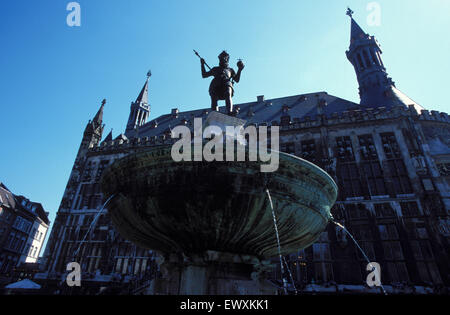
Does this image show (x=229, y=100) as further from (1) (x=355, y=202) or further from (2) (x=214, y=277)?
(1) (x=355, y=202)

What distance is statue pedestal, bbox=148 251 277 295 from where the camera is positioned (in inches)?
125

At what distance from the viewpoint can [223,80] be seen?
17.8 ft

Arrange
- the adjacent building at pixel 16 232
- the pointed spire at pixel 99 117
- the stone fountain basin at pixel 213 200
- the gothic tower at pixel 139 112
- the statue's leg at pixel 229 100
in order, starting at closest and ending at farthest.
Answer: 1. the stone fountain basin at pixel 213 200
2. the statue's leg at pixel 229 100
3. the pointed spire at pixel 99 117
4. the gothic tower at pixel 139 112
5. the adjacent building at pixel 16 232

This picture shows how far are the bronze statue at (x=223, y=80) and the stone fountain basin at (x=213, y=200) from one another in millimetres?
2520

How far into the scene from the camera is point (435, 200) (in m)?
13.0

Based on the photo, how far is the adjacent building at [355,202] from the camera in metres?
12.5

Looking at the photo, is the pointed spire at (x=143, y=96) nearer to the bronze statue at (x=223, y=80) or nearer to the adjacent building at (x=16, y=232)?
the adjacent building at (x=16, y=232)

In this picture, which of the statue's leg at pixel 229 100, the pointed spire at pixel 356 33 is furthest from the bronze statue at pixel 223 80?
the pointed spire at pixel 356 33

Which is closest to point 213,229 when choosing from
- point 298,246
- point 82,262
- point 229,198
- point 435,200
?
point 229,198

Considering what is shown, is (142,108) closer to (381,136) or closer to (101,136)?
(101,136)

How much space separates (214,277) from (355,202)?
1357 centimetres

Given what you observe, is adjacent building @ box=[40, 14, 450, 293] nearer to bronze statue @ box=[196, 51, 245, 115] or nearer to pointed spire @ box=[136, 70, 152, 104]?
bronze statue @ box=[196, 51, 245, 115]
